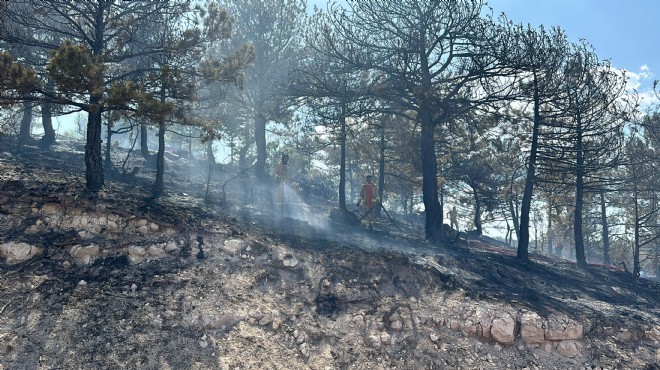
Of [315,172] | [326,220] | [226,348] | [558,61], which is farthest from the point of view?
[315,172]

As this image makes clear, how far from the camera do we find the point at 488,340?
803 cm

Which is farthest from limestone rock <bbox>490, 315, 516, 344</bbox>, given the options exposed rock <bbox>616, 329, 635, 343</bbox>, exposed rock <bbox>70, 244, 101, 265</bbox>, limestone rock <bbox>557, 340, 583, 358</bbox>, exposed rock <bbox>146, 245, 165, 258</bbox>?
exposed rock <bbox>70, 244, 101, 265</bbox>

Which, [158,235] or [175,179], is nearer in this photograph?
[158,235]

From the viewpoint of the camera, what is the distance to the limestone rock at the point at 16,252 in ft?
23.1

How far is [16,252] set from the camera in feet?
23.4

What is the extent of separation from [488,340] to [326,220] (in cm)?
947

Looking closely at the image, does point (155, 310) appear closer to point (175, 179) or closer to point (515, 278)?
point (515, 278)

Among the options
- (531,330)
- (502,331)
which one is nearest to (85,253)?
(502,331)

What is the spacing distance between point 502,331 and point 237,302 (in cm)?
476

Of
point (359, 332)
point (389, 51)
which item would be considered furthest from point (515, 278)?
point (389, 51)

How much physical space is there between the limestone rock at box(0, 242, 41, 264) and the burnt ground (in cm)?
15

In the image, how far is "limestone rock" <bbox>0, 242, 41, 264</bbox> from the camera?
7055mm

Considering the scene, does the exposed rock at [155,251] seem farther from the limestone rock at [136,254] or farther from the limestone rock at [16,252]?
the limestone rock at [16,252]

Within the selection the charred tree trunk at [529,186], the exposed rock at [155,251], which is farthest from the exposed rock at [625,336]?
the exposed rock at [155,251]
